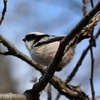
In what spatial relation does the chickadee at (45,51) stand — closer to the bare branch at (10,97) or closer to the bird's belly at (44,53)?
the bird's belly at (44,53)

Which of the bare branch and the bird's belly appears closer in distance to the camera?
the bare branch

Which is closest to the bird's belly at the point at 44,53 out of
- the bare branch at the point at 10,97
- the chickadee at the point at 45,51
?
the chickadee at the point at 45,51

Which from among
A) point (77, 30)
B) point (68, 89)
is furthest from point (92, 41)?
point (77, 30)

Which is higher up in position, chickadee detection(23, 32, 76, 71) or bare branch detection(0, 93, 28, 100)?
chickadee detection(23, 32, 76, 71)

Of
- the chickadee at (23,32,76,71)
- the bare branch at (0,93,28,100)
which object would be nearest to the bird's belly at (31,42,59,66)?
the chickadee at (23,32,76,71)

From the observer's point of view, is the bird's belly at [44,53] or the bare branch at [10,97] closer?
the bare branch at [10,97]

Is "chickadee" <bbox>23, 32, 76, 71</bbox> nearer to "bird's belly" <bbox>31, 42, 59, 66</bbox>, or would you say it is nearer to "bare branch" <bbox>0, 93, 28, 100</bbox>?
"bird's belly" <bbox>31, 42, 59, 66</bbox>

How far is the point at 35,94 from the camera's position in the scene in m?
1.39

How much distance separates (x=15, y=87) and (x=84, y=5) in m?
2.55

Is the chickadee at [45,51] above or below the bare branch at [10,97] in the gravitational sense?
above

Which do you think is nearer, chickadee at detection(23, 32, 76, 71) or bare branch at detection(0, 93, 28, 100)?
bare branch at detection(0, 93, 28, 100)

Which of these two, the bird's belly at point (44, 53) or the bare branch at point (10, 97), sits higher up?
the bird's belly at point (44, 53)

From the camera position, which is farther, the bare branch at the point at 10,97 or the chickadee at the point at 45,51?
the chickadee at the point at 45,51

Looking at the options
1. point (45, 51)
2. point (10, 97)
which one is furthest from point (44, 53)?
point (10, 97)
